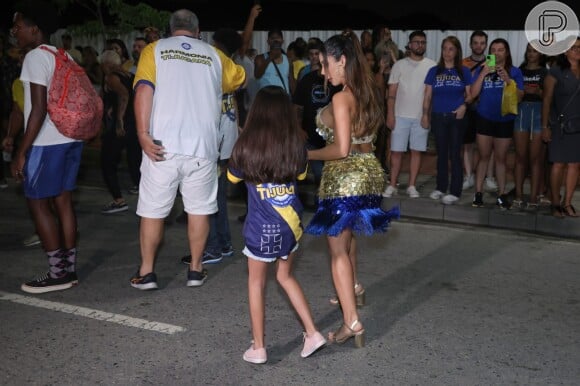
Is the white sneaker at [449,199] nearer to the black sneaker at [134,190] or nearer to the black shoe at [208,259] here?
the black shoe at [208,259]

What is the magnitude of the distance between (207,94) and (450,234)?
3.34m

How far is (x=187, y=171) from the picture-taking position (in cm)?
547

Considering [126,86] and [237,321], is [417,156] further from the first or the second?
[237,321]

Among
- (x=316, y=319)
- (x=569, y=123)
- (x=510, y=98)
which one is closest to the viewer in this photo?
(x=316, y=319)

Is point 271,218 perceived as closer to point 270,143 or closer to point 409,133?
point 270,143

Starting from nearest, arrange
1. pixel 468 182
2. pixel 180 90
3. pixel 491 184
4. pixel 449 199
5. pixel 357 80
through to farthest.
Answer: pixel 357 80
pixel 180 90
pixel 449 199
pixel 491 184
pixel 468 182

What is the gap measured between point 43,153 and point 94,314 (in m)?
1.26

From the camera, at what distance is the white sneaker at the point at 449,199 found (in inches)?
336

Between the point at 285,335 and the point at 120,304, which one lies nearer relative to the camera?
the point at 285,335

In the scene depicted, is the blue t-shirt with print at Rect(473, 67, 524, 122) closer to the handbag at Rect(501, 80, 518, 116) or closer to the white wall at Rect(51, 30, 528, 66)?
the handbag at Rect(501, 80, 518, 116)

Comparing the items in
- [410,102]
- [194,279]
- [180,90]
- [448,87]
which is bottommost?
[194,279]

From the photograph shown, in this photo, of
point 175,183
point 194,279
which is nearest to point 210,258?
point 194,279

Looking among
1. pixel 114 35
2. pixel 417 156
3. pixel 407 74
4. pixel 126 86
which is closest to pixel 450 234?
pixel 417 156

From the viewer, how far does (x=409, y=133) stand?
8984 millimetres
